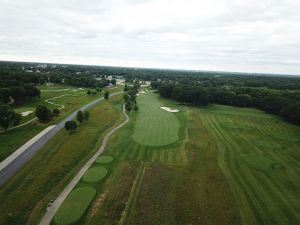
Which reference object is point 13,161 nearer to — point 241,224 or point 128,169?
point 128,169

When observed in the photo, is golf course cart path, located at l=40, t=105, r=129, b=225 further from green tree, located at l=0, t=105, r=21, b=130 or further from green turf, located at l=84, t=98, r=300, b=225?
green tree, located at l=0, t=105, r=21, b=130

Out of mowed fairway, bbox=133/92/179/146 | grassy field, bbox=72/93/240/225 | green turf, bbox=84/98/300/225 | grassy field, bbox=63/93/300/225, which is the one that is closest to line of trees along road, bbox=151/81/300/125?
mowed fairway, bbox=133/92/179/146

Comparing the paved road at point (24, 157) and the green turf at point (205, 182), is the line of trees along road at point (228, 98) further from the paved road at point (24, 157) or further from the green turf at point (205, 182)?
the paved road at point (24, 157)

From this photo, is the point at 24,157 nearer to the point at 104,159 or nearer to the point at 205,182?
the point at 104,159

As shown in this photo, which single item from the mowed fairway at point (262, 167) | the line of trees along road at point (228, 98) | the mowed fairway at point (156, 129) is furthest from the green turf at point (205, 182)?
the line of trees along road at point (228, 98)

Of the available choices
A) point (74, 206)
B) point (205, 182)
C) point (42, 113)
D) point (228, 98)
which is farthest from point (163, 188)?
point (228, 98)
